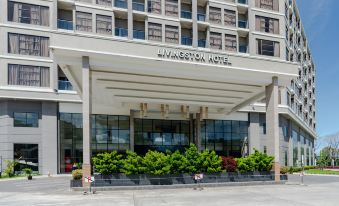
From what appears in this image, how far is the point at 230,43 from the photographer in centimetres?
5603

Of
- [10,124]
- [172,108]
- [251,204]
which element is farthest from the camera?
[172,108]

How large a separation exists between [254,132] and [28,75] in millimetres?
35550

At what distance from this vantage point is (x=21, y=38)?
4575 cm

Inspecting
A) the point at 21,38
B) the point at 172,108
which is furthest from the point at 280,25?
the point at 21,38

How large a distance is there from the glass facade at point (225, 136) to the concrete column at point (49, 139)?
2225 centimetres

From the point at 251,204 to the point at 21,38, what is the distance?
38669mm

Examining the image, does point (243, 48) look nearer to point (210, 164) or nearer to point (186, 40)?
point (186, 40)

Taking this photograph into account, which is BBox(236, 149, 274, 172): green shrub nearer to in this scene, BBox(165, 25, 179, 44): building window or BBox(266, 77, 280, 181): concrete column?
BBox(266, 77, 280, 181): concrete column

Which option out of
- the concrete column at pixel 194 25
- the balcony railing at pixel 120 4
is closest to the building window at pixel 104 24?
the balcony railing at pixel 120 4

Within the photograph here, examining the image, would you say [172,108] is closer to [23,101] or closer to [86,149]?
[23,101]

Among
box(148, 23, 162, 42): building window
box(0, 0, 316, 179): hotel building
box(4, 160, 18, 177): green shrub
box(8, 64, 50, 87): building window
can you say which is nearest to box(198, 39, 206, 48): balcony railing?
box(0, 0, 316, 179): hotel building

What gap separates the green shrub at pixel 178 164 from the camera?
27.7 meters

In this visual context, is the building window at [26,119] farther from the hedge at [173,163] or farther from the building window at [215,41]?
the building window at [215,41]

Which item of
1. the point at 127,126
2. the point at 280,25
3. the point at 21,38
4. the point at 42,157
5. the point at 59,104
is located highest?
the point at 280,25
